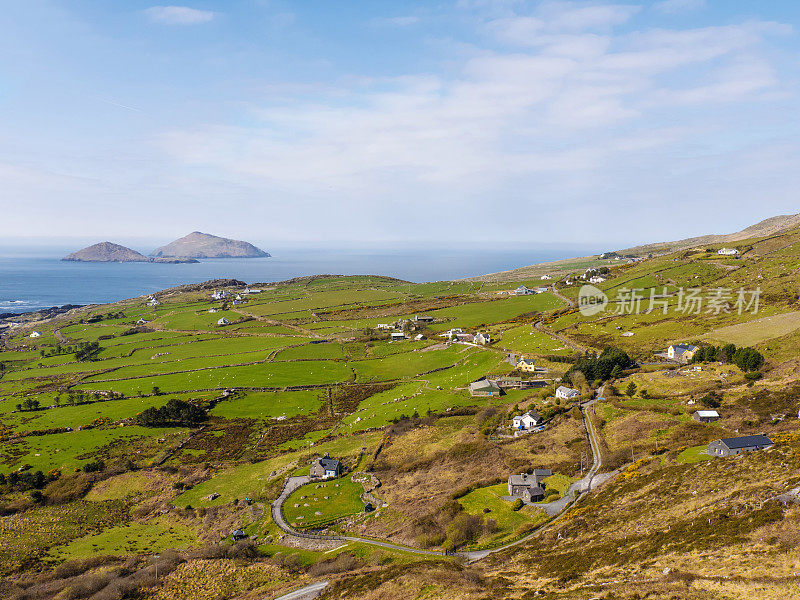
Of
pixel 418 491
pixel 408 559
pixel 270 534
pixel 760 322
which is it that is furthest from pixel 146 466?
pixel 760 322

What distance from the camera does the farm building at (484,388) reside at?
7188 centimetres

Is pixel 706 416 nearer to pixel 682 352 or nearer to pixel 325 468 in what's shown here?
pixel 682 352

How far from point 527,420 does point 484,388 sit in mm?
15469

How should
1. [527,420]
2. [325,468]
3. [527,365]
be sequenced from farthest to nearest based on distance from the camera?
[527,365] < [527,420] < [325,468]

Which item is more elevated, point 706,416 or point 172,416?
point 706,416

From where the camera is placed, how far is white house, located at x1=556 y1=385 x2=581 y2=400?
64688mm

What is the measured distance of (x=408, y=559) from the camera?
1378 inches

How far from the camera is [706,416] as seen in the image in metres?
48.6

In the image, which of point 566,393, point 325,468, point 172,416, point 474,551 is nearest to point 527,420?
point 566,393

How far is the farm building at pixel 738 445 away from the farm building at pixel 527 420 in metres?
20.2

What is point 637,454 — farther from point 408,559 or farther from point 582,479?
point 408,559

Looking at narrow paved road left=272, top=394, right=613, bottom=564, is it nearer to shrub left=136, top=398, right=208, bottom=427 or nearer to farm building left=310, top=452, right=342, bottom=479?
farm building left=310, top=452, right=342, bottom=479

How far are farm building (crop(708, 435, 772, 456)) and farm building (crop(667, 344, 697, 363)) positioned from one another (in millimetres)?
34467

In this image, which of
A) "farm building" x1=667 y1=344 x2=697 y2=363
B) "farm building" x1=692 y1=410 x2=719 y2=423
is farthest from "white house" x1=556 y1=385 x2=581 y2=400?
"farm building" x1=667 y1=344 x2=697 y2=363
